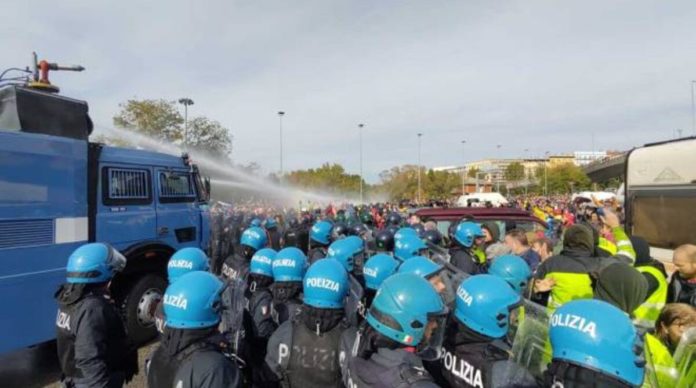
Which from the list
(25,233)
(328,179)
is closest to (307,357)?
(25,233)

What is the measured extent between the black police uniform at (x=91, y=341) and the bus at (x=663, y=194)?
28.6 feet

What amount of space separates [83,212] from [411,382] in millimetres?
5821

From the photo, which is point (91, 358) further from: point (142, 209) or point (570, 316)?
point (142, 209)

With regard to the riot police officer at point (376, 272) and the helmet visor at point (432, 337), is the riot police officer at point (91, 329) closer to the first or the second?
the riot police officer at point (376, 272)

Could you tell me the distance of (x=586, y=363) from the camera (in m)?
1.73

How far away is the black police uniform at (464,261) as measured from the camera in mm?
5641

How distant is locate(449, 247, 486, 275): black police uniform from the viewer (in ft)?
18.5

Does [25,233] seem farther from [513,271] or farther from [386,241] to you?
[513,271]

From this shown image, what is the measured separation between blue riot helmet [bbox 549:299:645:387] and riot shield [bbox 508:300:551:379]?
888 millimetres

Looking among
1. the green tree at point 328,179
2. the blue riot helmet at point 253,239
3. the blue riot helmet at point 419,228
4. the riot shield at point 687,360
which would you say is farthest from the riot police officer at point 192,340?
the green tree at point 328,179

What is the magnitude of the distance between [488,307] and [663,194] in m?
7.55

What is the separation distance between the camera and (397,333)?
6.97ft

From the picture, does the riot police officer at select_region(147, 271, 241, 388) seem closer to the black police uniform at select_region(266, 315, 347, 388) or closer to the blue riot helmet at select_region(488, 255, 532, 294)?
the black police uniform at select_region(266, 315, 347, 388)

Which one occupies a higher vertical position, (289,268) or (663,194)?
(663,194)
